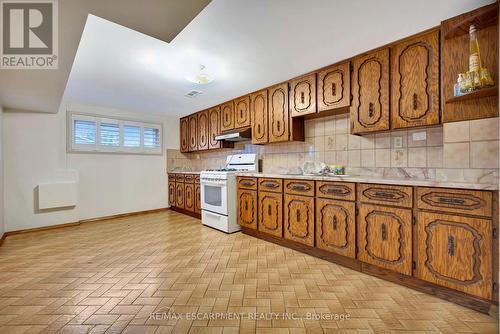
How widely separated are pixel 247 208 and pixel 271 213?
0.45 meters

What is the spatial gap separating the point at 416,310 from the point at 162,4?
2428 millimetres

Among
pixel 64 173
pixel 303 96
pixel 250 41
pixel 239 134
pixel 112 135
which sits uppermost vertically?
pixel 250 41

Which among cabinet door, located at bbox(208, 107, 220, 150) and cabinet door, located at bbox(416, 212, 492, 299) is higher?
cabinet door, located at bbox(208, 107, 220, 150)

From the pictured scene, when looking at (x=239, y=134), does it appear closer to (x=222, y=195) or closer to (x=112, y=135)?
(x=222, y=195)

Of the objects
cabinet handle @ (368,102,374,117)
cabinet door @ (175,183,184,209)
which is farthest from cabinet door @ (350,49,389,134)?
cabinet door @ (175,183,184,209)

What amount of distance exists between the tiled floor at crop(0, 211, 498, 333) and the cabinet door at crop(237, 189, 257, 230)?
0.41 m

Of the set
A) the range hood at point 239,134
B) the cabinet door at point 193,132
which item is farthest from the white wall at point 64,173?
the range hood at point 239,134

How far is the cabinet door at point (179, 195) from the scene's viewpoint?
4.65 metres

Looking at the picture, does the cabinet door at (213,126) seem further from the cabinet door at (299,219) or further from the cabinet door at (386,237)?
the cabinet door at (386,237)

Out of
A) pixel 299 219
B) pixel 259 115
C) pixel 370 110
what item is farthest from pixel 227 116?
pixel 370 110

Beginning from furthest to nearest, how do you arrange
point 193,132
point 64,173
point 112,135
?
point 193,132, point 112,135, point 64,173

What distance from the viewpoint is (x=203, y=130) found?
4.55 m

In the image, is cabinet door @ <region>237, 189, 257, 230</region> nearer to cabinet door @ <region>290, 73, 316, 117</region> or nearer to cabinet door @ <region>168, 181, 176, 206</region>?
cabinet door @ <region>290, 73, 316, 117</region>

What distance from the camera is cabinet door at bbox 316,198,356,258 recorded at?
6.96 ft
